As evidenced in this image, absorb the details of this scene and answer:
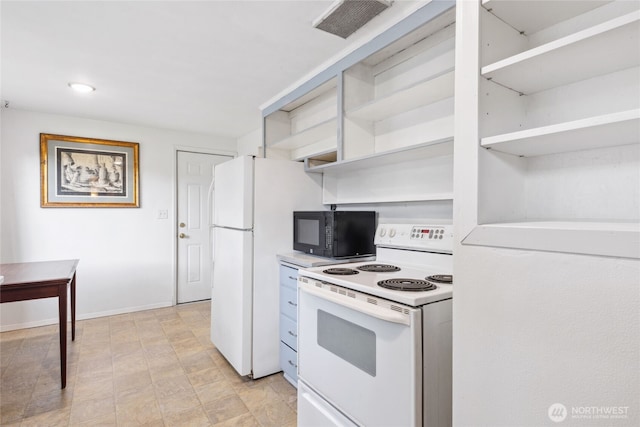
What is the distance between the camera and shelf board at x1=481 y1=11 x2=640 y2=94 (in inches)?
32.0

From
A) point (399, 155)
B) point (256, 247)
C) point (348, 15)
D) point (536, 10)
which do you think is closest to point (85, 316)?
point (256, 247)

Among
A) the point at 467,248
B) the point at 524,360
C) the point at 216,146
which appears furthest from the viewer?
the point at 216,146

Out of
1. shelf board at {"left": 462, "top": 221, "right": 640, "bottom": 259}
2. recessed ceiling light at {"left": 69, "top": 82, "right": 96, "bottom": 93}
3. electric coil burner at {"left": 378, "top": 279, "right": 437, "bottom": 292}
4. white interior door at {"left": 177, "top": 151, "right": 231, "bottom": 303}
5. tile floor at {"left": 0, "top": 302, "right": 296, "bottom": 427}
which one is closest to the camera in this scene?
shelf board at {"left": 462, "top": 221, "right": 640, "bottom": 259}

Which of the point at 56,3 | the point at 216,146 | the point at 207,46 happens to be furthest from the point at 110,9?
the point at 216,146

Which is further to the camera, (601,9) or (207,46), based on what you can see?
(207,46)

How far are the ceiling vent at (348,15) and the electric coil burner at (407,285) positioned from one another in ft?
4.39

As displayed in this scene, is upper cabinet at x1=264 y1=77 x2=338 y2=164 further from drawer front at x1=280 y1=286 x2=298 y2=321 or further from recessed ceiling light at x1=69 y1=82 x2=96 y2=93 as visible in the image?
recessed ceiling light at x1=69 y1=82 x2=96 y2=93

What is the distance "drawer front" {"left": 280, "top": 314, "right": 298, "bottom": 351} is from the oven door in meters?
0.52

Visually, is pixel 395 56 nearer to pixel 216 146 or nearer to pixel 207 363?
pixel 207 363

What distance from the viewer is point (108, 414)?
1996mm

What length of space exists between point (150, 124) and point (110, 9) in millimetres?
2380

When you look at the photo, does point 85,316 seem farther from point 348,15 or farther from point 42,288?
point 348,15

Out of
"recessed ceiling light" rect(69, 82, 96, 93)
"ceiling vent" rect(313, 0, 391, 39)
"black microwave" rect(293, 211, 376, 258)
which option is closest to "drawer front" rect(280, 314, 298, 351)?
"black microwave" rect(293, 211, 376, 258)

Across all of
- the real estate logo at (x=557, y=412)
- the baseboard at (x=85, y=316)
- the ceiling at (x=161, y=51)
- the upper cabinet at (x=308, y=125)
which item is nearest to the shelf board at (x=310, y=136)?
the upper cabinet at (x=308, y=125)
